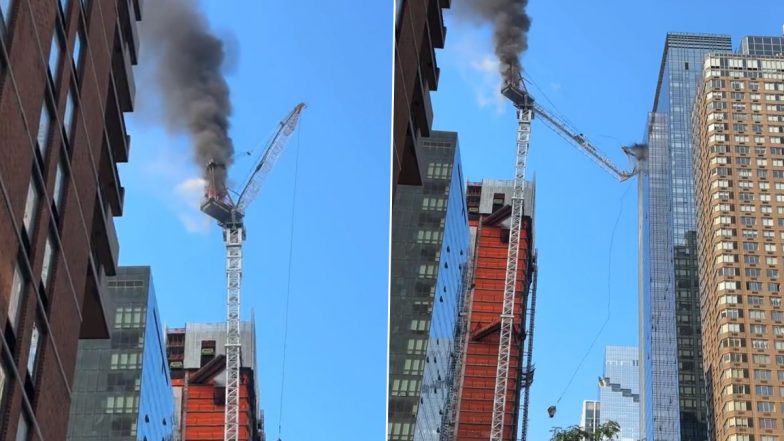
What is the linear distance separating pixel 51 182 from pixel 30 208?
90.8 inches

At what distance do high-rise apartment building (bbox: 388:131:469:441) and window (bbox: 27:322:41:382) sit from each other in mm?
117159

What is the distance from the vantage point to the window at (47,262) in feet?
121

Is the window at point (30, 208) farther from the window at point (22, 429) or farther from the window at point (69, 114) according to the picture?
the window at point (69, 114)

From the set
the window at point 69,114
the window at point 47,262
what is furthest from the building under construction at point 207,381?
the window at point 47,262

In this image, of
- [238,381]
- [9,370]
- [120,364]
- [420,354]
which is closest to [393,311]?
[420,354]

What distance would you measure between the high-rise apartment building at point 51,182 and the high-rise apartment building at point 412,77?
8717 mm

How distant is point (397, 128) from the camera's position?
5103 centimetres

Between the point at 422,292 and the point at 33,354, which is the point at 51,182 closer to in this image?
the point at 33,354

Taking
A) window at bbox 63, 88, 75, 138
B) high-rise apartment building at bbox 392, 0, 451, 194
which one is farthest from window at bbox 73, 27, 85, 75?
high-rise apartment building at bbox 392, 0, 451, 194

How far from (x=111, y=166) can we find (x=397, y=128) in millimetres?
9276

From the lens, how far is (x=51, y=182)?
121ft

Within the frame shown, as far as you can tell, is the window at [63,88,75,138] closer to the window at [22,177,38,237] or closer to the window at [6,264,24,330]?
the window at [22,177,38,237]

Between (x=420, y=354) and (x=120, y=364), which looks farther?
(x=420, y=354)

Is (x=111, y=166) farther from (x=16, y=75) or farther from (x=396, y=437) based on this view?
(x=396, y=437)
